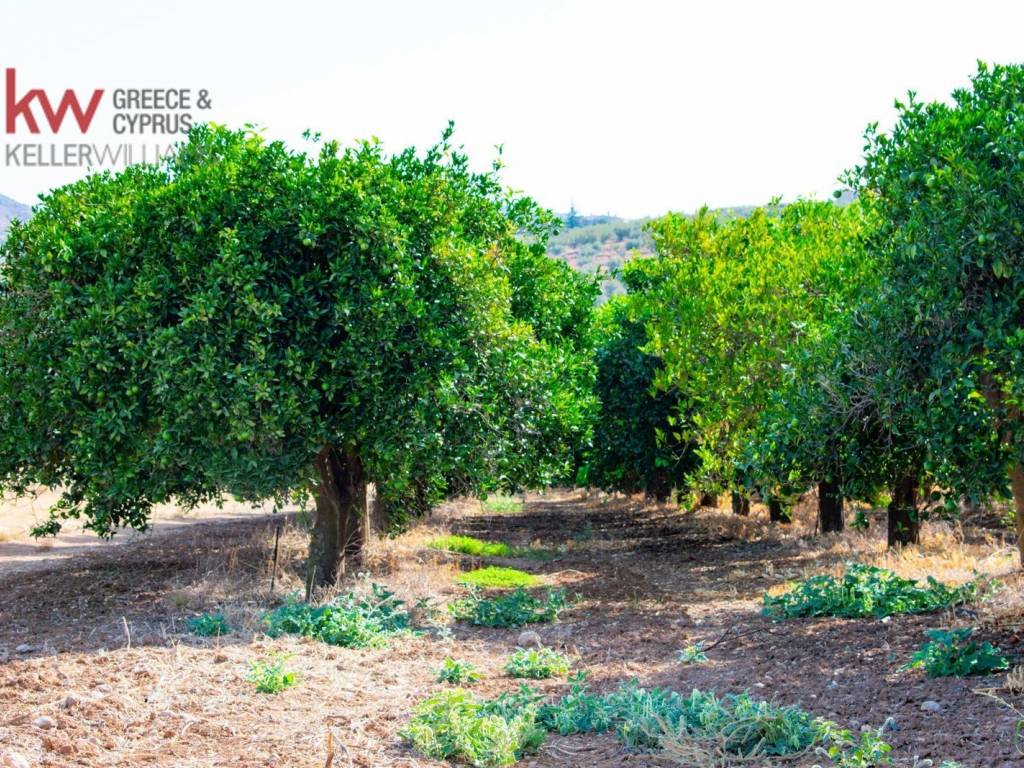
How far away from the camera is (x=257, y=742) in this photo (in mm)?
6809

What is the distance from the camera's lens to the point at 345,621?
33.2ft

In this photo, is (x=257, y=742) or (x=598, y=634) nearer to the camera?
(x=257, y=742)

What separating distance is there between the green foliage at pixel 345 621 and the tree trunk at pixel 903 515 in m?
7.97

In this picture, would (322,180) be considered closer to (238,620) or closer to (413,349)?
(413,349)

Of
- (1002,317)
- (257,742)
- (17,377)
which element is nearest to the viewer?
(257,742)

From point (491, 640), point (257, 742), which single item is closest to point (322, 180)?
point (491, 640)

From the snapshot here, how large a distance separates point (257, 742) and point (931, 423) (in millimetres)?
5574

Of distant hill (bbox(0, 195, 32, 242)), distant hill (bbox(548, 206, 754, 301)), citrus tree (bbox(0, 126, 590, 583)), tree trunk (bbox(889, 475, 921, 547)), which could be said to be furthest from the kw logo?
distant hill (bbox(0, 195, 32, 242))

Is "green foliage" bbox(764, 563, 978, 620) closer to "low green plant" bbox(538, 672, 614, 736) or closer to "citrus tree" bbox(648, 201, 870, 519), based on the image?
"citrus tree" bbox(648, 201, 870, 519)

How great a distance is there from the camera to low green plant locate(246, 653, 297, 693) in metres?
7.98

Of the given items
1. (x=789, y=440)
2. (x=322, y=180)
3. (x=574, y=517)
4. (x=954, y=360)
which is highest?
(x=322, y=180)

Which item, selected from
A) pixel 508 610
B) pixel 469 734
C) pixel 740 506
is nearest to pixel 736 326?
pixel 508 610

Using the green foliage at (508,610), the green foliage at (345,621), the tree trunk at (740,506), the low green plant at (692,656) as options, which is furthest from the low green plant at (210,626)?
the tree trunk at (740,506)

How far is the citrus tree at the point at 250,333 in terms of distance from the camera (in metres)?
10.7
